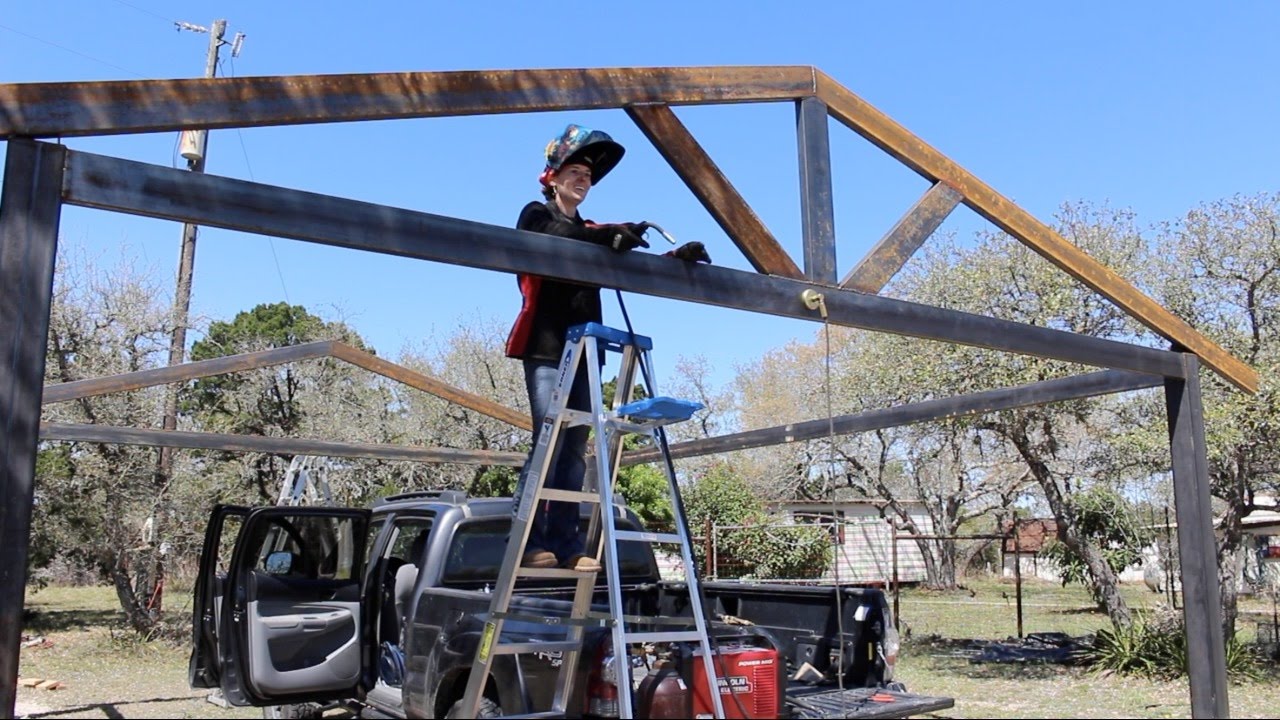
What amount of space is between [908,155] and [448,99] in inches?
93.4

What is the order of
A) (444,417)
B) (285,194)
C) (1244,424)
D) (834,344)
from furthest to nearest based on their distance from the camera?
(834,344) → (444,417) → (1244,424) → (285,194)

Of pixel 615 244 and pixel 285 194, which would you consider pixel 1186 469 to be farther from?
pixel 285 194

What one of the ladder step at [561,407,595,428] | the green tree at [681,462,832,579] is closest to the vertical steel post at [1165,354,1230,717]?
the ladder step at [561,407,595,428]

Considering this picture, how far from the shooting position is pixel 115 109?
297cm

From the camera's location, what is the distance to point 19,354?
9.02 ft

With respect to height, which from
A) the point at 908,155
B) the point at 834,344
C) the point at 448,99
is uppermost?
the point at 834,344

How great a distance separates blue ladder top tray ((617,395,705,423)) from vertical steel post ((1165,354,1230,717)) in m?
3.31

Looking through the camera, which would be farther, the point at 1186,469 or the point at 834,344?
the point at 834,344

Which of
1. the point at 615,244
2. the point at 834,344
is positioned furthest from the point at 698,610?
the point at 834,344

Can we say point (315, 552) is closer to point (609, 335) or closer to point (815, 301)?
point (609, 335)

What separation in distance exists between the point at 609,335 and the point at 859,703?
2.11m

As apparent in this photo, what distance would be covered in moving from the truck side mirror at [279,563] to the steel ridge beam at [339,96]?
3789 mm

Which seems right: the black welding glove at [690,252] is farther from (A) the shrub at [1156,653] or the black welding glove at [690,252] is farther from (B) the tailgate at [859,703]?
(A) the shrub at [1156,653]

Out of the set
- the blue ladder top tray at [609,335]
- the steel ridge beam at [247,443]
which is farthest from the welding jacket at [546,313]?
the steel ridge beam at [247,443]
